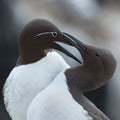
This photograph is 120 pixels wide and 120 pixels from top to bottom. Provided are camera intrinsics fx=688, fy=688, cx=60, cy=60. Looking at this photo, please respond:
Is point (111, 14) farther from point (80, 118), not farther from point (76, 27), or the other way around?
point (80, 118)

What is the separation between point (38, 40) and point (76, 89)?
18 cm

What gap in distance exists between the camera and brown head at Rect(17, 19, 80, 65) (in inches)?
64.5

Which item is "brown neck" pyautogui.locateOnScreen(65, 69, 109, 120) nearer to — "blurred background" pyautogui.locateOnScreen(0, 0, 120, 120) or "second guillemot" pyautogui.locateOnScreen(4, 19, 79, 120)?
"second guillemot" pyautogui.locateOnScreen(4, 19, 79, 120)

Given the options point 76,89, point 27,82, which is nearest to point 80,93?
point 76,89

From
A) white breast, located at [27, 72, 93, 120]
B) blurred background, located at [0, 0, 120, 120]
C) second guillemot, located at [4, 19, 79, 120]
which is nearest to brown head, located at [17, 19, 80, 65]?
second guillemot, located at [4, 19, 79, 120]

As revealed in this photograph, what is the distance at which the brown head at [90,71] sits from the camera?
154cm

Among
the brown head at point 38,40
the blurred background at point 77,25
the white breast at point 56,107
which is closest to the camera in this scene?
the white breast at point 56,107

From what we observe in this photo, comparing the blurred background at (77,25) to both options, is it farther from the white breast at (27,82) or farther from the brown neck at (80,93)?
the brown neck at (80,93)

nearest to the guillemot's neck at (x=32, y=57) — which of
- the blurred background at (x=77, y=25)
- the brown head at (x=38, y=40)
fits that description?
the brown head at (x=38, y=40)

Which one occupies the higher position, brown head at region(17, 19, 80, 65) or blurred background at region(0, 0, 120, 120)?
brown head at region(17, 19, 80, 65)

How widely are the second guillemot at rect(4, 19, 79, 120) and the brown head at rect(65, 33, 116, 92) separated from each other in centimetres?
8

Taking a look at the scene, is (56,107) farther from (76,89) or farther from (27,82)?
(27,82)

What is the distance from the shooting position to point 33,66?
5.58 ft

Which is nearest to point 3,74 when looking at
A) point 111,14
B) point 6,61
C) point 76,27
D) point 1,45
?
point 6,61
